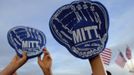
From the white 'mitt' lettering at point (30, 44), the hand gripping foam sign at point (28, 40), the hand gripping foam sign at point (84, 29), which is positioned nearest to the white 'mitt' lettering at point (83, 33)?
the hand gripping foam sign at point (84, 29)

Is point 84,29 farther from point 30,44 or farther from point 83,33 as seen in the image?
point 30,44

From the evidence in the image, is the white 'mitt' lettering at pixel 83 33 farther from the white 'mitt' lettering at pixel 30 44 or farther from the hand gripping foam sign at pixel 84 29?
the white 'mitt' lettering at pixel 30 44

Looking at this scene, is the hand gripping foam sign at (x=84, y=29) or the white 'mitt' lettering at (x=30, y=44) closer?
the hand gripping foam sign at (x=84, y=29)

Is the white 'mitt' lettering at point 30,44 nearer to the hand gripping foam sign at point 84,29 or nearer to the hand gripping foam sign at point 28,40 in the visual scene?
the hand gripping foam sign at point 28,40

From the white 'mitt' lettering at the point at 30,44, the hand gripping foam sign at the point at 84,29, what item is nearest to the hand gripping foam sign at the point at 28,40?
the white 'mitt' lettering at the point at 30,44

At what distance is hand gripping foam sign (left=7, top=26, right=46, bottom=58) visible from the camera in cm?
745

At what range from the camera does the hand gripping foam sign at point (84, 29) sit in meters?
4.92

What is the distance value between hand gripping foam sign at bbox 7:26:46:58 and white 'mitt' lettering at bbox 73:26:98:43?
2.35m

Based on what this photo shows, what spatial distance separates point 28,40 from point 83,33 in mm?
2980

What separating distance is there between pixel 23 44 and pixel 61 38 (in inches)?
113

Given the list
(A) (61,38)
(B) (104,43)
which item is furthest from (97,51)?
(A) (61,38)

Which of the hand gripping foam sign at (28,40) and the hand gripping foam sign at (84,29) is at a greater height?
the hand gripping foam sign at (84,29)

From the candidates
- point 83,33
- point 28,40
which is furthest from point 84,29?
point 28,40

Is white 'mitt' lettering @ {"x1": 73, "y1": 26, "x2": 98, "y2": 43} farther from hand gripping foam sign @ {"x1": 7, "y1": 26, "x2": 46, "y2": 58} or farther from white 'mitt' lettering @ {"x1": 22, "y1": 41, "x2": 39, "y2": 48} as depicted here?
white 'mitt' lettering @ {"x1": 22, "y1": 41, "x2": 39, "y2": 48}
